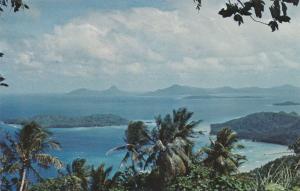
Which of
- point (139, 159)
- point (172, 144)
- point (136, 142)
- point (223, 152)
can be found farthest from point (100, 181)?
point (223, 152)

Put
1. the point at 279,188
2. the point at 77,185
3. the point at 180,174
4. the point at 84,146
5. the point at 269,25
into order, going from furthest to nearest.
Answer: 1. the point at 84,146
2. the point at 77,185
3. the point at 180,174
4. the point at 279,188
5. the point at 269,25

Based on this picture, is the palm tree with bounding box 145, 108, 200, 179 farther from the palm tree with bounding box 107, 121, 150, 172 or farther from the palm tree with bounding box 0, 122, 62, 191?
the palm tree with bounding box 0, 122, 62, 191

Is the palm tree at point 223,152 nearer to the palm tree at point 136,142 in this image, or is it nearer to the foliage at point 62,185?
the palm tree at point 136,142

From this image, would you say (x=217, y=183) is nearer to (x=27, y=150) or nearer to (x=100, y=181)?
(x=100, y=181)

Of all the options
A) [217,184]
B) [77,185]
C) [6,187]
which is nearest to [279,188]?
[217,184]

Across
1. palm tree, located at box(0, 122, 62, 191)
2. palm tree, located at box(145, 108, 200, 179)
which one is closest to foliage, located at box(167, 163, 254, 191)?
palm tree, located at box(145, 108, 200, 179)

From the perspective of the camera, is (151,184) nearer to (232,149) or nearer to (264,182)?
(232,149)
